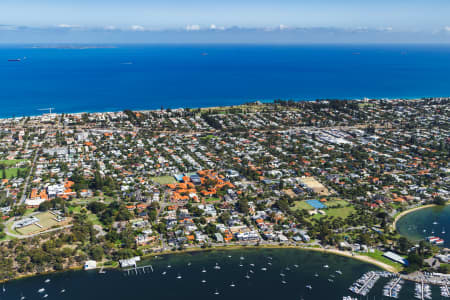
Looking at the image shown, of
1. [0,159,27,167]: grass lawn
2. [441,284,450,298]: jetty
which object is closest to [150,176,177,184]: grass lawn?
[0,159,27,167]: grass lawn

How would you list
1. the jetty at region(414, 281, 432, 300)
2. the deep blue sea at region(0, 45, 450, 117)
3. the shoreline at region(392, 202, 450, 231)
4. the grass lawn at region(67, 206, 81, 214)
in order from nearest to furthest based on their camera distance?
the jetty at region(414, 281, 432, 300) → the shoreline at region(392, 202, 450, 231) → the grass lawn at region(67, 206, 81, 214) → the deep blue sea at region(0, 45, 450, 117)

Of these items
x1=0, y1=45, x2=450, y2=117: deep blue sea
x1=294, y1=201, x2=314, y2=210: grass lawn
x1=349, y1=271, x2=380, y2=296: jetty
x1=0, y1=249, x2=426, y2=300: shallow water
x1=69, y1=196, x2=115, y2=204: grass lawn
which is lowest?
x1=0, y1=249, x2=426, y2=300: shallow water

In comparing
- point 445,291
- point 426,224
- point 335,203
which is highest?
point 335,203

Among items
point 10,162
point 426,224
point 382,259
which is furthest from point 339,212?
point 10,162

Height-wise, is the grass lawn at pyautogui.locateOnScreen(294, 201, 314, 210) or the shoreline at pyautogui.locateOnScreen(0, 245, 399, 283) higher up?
the grass lawn at pyautogui.locateOnScreen(294, 201, 314, 210)

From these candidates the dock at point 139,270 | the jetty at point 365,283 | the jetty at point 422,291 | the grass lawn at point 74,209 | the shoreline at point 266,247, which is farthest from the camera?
the grass lawn at point 74,209

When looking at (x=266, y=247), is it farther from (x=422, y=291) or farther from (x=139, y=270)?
(x=422, y=291)

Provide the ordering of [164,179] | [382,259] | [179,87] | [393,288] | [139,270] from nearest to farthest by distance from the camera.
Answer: [393,288], [139,270], [382,259], [164,179], [179,87]

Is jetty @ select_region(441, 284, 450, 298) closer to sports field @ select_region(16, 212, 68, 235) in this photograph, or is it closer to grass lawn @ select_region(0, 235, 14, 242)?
sports field @ select_region(16, 212, 68, 235)

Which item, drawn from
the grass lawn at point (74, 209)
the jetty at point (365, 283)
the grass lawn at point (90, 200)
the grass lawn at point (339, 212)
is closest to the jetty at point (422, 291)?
the jetty at point (365, 283)

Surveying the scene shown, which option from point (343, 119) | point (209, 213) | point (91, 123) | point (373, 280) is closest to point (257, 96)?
point (343, 119)

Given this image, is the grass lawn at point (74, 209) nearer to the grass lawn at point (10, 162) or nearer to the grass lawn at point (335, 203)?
the grass lawn at point (10, 162)

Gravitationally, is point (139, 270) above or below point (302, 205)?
below
